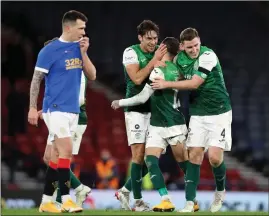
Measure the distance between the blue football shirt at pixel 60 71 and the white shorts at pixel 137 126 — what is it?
1.27 meters

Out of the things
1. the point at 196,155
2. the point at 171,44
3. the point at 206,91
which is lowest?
the point at 196,155

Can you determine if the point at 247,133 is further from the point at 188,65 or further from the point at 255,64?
the point at 188,65

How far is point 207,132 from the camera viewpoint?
34.9 ft

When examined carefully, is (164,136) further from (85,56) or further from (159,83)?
(85,56)

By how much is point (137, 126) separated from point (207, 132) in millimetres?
874

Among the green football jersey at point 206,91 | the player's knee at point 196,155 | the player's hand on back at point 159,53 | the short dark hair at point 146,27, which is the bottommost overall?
the player's knee at point 196,155

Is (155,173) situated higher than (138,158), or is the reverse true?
(138,158)

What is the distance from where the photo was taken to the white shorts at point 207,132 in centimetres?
1055

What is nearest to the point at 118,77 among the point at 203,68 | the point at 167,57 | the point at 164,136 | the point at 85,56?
the point at 167,57

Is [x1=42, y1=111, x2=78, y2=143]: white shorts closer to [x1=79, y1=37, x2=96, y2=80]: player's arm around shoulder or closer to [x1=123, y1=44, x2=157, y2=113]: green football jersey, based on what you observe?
[x1=79, y1=37, x2=96, y2=80]: player's arm around shoulder

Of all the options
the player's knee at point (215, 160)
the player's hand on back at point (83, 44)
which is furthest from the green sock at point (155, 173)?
the player's hand on back at point (83, 44)

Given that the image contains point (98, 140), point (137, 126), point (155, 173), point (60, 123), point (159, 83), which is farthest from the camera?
point (98, 140)

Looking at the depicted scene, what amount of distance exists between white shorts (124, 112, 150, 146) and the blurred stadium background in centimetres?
881

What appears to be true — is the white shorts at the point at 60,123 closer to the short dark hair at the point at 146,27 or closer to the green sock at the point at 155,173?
the green sock at the point at 155,173
